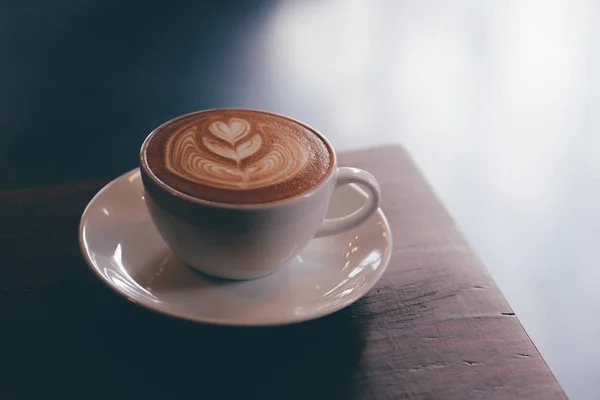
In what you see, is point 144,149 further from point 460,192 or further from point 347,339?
point 460,192

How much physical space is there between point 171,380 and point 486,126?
1512 millimetres

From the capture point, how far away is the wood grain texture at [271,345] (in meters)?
0.53

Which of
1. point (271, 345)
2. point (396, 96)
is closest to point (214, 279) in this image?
point (271, 345)

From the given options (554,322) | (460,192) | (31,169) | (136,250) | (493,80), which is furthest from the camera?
(493,80)

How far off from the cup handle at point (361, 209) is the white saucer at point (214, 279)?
3 cm

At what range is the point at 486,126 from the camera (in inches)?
72.6

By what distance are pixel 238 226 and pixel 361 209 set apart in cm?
16

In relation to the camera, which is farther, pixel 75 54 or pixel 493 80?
pixel 493 80

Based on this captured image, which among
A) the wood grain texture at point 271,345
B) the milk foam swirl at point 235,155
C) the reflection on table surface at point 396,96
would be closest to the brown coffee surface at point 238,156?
the milk foam swirl at point 235,155

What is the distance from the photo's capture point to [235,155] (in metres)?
0.61

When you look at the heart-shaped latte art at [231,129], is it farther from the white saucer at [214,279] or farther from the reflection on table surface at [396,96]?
the reflection on table surface at [396,96]

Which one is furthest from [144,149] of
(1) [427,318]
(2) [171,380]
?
(1) [427,318]

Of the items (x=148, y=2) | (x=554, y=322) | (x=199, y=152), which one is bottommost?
(x=554, y=322)

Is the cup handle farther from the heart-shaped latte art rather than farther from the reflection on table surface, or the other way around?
the reflection on table surface
